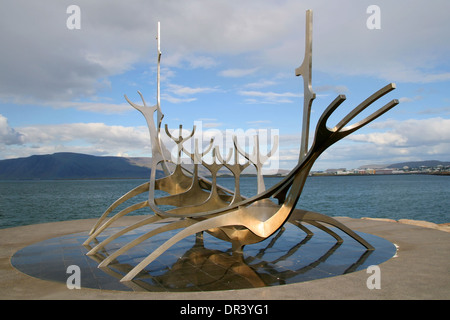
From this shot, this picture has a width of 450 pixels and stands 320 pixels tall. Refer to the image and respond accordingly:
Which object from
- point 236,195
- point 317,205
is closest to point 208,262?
point 236,195

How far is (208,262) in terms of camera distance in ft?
34.4

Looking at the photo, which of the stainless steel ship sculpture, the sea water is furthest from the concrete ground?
the sea water

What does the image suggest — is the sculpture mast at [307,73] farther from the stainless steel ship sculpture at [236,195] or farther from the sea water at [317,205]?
the sea water at [317,205]

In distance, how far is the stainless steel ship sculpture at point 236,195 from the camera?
Answer: 26.8ft

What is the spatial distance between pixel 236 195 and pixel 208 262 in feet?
7.27

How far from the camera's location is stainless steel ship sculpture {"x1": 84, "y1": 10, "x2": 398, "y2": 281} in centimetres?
818

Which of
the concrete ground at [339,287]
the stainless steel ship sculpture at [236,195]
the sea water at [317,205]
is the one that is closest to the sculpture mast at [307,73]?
the stainless steel ship sculpture at [236,195]

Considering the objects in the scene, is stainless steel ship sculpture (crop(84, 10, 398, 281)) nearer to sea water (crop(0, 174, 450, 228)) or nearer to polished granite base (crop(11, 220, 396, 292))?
polished granite base (crop(11, 220, 396, 292))

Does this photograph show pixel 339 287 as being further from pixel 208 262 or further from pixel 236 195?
pixel 236 195

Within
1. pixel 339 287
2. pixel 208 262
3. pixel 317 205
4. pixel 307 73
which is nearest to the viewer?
pixel 339 287

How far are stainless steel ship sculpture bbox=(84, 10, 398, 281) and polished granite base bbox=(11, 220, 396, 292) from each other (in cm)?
48
